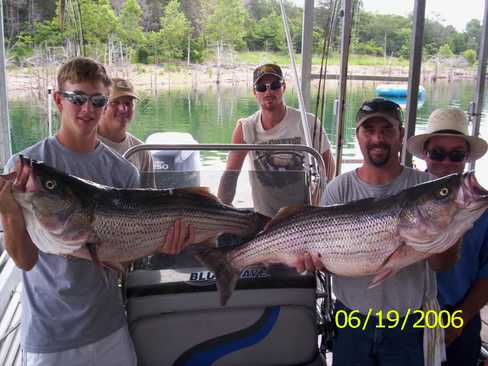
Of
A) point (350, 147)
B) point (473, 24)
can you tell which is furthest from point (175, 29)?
point (473, 24)

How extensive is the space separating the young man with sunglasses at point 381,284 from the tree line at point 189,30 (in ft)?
7.52

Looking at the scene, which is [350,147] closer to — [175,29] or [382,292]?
[175,29]

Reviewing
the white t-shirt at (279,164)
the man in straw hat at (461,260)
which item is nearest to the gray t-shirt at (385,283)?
the man in straw hat at (461,260)

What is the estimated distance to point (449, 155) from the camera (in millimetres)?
2971

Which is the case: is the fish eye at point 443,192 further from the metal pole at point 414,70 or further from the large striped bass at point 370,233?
the metal pole at point 414,70

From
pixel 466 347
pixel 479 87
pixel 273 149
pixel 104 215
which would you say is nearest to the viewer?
pixel 104 215

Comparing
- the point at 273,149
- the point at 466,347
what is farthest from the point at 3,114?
the point at 466,347

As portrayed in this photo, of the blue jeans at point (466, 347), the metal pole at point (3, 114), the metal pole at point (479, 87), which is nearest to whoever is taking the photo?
the blue jeans at point (466, 347)

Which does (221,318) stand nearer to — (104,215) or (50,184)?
(104,215)

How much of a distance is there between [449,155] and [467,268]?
2.29ft

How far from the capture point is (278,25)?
11.6 m

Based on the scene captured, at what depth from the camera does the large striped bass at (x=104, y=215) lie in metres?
2.08

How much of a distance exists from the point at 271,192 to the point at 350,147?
10973 millimetres
